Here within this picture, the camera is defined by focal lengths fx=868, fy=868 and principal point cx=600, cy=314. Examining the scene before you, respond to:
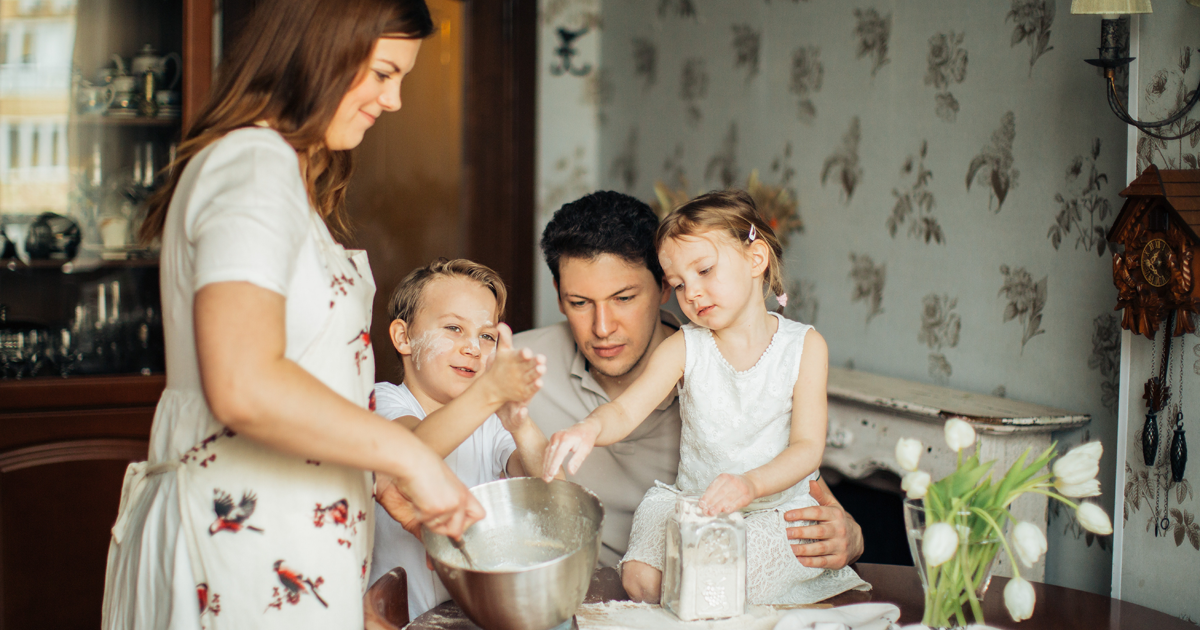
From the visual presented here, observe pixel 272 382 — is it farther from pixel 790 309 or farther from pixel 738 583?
pixel 790 309

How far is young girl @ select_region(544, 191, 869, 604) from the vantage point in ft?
4.63

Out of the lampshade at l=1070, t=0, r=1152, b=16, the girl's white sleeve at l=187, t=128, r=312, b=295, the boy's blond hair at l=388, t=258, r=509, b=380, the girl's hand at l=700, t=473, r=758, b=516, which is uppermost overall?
the lampshade at l=1070, t=0, r=1152, b=16

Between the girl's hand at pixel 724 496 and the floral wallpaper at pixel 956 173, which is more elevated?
the floral wallpaper at pixel 956 173

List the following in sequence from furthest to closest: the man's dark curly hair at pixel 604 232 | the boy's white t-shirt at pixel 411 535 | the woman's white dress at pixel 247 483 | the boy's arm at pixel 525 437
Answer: the man's dark curly hair at pixel 604 232, the boy's white t-shirt at pixel 411 535, the boy's arm at pixel 525 437, the woman's white dress at pixel 247 483

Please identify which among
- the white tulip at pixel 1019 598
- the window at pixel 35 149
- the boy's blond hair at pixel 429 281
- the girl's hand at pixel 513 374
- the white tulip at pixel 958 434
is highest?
the window at pixel 35 149

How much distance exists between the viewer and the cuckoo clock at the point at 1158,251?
4.61 feet

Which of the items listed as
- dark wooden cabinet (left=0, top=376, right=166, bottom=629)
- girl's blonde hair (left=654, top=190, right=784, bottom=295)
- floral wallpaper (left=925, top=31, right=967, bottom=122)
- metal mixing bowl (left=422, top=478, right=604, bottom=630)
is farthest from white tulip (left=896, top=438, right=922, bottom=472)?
dark wooden cabinet (left=0, top=376, right=166, bottom=629)

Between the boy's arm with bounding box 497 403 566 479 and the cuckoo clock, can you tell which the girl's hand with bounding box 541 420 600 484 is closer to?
the boy's arm with bounding box 497 403 566 479

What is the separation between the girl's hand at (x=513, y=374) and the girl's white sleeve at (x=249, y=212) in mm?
285

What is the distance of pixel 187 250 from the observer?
2.95ft

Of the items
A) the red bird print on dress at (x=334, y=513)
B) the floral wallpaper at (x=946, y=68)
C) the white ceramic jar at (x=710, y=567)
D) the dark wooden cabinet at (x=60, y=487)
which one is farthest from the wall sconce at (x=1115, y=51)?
the dark wooden cabinet at (x=60, y=487)

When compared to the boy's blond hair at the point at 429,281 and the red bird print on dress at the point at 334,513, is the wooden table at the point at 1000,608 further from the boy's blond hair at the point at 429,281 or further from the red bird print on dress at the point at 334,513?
the boy's blond hair at the point at 429,281

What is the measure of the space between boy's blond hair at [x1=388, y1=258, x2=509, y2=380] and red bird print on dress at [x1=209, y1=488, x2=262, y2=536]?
713 millimetres

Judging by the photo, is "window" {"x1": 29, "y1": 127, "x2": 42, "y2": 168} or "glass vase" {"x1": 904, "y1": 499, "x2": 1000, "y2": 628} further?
"window" {"x1": 29, "y1": 127, "x2": 42, "y2": 168}
